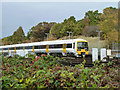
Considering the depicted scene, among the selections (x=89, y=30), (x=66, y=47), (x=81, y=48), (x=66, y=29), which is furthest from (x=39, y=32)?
(x=81, y=48)

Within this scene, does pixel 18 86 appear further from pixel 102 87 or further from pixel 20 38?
pixel 20 38

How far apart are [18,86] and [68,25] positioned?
2094 inches

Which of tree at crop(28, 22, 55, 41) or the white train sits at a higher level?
tree at crop(28, 22, 55, 41)

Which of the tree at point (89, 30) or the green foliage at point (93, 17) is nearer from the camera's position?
the tree at point (89, 30)

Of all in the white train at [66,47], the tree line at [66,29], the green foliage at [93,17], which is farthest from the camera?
the green foliage at [93,17]

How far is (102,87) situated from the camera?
4.61m

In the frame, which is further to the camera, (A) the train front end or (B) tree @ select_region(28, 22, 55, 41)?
(B) tree @ select_region(28, 22, 55, 41)

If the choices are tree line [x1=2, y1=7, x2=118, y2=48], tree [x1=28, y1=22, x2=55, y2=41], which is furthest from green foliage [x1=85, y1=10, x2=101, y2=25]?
tree [x1=28, y1=22, x2=55, y2=41]

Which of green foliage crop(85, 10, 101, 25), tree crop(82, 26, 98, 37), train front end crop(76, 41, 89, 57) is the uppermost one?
green foliage crop(85, 10, 101, 25)

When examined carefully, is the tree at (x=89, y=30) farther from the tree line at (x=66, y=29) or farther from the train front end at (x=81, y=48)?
the train front end at (x=81, y=48)

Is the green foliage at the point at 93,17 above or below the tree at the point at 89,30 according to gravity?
above

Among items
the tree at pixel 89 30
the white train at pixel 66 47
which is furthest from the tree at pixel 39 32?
the white train at pixel 66 47

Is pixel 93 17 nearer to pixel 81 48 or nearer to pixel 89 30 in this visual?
pixel 89 30

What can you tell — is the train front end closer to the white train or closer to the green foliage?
the white train
